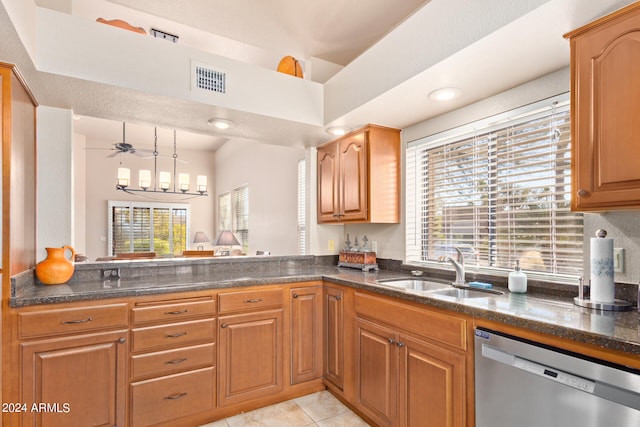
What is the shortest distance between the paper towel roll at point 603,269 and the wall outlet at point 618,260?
0.15 m

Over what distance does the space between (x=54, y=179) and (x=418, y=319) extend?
250 centimetres

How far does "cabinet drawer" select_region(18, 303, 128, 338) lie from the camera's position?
174 cm

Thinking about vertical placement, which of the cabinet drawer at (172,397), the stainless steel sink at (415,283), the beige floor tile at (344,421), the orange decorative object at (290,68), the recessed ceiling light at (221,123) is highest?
the orange decorative object at (290,68)

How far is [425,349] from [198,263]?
1.84 m

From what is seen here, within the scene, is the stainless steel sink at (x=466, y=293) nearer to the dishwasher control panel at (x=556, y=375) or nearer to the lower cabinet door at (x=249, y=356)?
the dishwasher control panel at (x=556, y=375)

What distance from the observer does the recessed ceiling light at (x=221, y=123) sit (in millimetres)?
2590

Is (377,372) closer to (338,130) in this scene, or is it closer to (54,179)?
(338,130)

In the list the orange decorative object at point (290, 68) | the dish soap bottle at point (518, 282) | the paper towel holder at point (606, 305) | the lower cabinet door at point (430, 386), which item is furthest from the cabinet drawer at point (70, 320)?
the paper towel holder at point (606, 305)

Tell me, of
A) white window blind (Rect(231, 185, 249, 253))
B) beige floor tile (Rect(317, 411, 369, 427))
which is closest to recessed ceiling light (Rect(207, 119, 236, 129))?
beige floor tile (Rect(317, 411, 369, 427))

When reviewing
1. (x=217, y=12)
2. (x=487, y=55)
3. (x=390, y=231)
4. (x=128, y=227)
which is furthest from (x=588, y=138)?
(x=128, y=227)

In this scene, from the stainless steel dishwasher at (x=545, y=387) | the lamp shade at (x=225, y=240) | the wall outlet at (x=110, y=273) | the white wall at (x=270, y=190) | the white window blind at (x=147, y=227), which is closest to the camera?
the stainless steel dishwasher at (x=545, y=387)

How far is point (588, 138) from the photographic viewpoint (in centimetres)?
138

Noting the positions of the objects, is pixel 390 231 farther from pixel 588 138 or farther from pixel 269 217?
pixel 269 217

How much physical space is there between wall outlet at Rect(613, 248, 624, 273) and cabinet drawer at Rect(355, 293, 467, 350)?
Result: 29.6 inches
